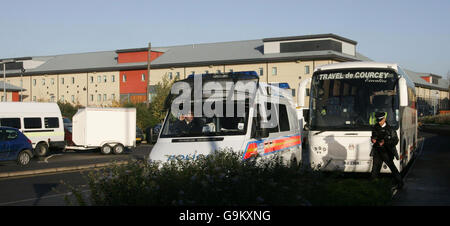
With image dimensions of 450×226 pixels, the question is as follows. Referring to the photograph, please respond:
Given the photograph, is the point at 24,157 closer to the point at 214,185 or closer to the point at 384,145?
the point at 384,145

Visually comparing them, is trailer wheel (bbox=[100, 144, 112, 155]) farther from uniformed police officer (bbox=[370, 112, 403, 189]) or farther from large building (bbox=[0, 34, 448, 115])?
large building (bbox=[0, 34, 448, 115])

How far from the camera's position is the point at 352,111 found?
14.6m

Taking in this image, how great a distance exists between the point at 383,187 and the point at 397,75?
15.7 feet

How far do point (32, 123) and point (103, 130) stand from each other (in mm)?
3910

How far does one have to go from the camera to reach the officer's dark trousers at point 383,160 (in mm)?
12484

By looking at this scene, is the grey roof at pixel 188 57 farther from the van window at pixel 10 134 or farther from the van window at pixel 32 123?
the van window at pixel 10 134

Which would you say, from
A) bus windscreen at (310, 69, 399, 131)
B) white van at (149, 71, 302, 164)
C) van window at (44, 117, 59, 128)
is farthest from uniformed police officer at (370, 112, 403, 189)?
van window at (44, 117, 59, 128)

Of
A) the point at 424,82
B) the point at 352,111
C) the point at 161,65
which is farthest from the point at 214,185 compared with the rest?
the point at 424,82

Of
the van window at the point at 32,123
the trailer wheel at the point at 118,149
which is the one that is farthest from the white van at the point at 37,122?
the trailer wheel at the point at 118,149

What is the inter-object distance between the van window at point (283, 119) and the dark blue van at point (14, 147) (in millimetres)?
12011

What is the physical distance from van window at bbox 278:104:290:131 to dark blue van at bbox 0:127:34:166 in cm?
1201

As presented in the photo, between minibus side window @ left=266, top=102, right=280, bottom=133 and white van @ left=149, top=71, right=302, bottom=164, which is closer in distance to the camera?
white van @ left=149, top=71, right=302, bottom=164

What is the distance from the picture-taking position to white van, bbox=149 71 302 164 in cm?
1071
